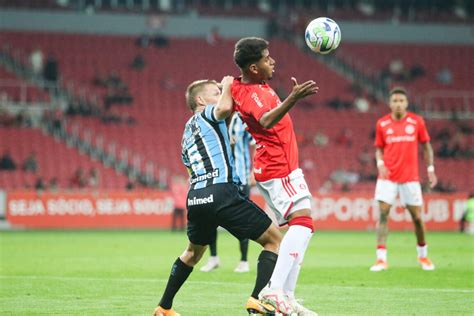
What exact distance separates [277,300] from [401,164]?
7.15 meters

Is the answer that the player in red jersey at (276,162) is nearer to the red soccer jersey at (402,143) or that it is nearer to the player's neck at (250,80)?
the player's neck at (250,80)

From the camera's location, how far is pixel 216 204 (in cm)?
872

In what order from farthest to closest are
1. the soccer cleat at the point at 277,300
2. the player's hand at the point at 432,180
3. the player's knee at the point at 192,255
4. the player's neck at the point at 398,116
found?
the player's neck at the point at 398,116
the player's hand at the point at 432,180
the player's knee at the point at 192,255
the soccer cleat at the point at 277,300

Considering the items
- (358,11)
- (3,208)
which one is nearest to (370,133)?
(358,11)

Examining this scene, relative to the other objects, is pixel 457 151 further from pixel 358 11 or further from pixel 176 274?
pixel 176 274

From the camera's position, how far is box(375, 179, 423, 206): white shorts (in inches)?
585

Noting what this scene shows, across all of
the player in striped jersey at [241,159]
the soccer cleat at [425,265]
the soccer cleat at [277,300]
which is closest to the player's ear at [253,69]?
the soccer cleat at [277,300]

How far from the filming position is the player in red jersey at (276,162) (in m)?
8.55

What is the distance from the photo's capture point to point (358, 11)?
4800cm

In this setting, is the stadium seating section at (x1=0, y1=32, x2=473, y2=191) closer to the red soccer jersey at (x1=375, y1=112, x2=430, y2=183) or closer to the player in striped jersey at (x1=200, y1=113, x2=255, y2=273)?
the player in striped jersey at (x1=200, y1=113, x2=255, y2=273)

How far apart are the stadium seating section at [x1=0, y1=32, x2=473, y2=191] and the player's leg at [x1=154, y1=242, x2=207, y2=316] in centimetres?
2458

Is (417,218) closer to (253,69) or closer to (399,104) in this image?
(399,104)

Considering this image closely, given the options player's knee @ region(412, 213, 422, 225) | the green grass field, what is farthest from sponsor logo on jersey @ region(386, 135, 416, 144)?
the green grass field

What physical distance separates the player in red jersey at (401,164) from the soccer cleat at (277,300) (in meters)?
6.60
